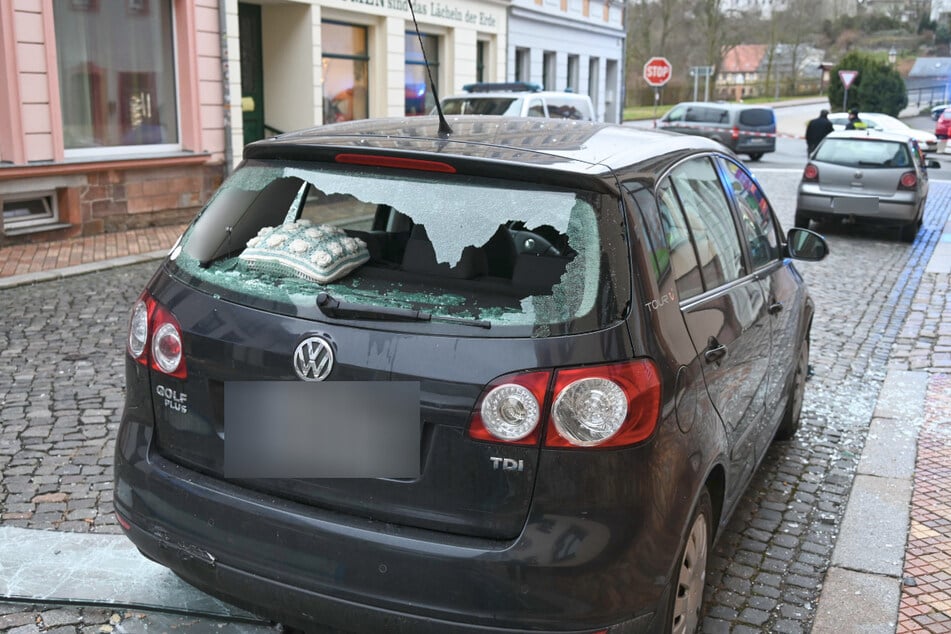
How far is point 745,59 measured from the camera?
8506cm

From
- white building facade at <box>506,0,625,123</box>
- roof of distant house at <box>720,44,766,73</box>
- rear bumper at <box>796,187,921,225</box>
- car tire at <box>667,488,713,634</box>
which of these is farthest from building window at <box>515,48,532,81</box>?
roof of distant house at <box>720,44,766,73</box>

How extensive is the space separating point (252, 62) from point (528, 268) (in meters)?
14.6

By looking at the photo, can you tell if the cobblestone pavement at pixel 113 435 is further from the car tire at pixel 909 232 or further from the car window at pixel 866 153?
the car window at pixel 866 153

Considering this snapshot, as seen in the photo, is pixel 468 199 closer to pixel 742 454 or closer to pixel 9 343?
pixel 742 454

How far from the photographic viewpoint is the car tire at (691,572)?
2.74 meters

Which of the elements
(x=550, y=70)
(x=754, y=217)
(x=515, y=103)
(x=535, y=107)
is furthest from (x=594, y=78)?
(x=754, y=217)

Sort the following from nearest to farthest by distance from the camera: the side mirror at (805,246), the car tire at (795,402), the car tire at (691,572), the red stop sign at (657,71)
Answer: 1. the car tire at (691,572)
2. the side mirror at (805,246)
3. the car tire at (795,402)
4. the red stop sign at (657,71)

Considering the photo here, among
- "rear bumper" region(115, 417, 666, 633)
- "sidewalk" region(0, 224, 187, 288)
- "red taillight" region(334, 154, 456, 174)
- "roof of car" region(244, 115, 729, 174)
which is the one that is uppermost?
"roof of car" region(244, 115, 729, 174)

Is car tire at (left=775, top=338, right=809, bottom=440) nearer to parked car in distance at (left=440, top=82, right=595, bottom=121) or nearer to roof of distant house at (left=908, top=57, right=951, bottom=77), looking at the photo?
parked car in distance at (left=440, top=82, right=595, bottom=121)

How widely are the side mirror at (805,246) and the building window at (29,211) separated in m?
8.85

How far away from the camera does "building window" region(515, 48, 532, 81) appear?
25094 mm

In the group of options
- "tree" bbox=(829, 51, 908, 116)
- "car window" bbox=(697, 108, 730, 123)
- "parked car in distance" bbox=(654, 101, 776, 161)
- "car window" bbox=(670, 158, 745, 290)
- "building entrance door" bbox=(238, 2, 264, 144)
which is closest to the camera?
"car window" bbox=(670, 158, 745, 290)

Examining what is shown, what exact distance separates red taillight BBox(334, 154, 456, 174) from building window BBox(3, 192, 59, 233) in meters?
9.01

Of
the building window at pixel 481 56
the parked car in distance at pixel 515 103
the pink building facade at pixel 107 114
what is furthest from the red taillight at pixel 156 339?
the building window at pixel 481 56
